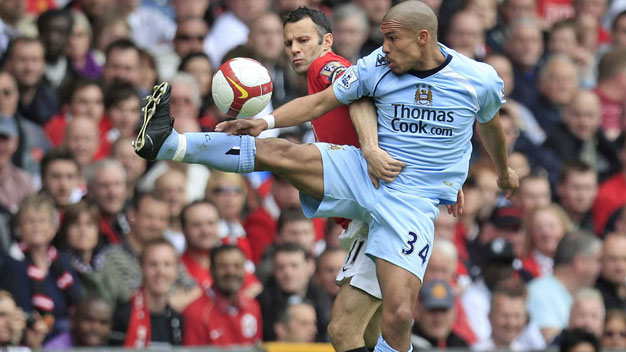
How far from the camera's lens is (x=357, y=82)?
28.7 feet

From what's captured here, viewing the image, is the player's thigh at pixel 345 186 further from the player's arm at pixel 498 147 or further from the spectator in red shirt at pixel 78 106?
the spectator in red shirt at pixel 78 106

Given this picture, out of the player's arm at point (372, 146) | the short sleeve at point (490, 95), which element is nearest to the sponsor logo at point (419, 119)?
the player's arm at point (372, 146)

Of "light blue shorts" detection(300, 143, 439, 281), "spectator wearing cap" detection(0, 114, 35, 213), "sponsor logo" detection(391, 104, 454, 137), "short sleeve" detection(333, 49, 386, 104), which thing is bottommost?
"spectator wearing cap" detection(0, 114, 35, 213)

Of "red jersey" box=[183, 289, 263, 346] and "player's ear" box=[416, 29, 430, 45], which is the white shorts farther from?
"red jersey" box=[183, 289, 263, 346]

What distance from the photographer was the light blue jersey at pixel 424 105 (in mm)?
8703

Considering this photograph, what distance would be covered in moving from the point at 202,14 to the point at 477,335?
15.4ft

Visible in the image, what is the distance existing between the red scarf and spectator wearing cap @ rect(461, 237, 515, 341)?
9.96ft

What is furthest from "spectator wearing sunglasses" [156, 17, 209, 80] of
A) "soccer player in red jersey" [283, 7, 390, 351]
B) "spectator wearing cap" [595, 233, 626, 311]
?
"soccer player in red jersey" [283, 7, 390, 351]

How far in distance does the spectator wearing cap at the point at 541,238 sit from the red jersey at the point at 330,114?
15.0 ft

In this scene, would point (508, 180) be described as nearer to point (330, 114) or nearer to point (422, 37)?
point (330, 114)

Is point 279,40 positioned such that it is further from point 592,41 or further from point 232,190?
point 592,41

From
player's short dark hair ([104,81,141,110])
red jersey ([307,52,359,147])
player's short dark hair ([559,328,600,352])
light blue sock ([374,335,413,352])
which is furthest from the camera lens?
player's short dark hair ([104,81,141,110])

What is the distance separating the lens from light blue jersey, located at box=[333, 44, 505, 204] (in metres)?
8.70

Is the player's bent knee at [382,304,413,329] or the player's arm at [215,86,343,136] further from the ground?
the player's arm at [215,86,343,136]
